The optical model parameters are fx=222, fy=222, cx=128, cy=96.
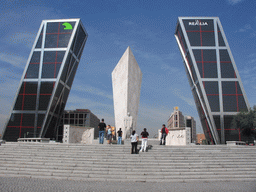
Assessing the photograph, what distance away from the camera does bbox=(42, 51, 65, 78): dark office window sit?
33750mm

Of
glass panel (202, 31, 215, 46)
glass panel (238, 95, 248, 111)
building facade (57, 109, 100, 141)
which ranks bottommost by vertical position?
building facade (57, 109, 100, 141)

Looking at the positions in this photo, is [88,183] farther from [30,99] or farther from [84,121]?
[84,121]

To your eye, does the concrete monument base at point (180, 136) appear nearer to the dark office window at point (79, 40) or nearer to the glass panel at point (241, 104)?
the glass panel at point (241, 104)

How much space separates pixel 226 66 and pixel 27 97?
98.2ft

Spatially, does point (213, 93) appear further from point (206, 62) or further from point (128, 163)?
point (128, 163)

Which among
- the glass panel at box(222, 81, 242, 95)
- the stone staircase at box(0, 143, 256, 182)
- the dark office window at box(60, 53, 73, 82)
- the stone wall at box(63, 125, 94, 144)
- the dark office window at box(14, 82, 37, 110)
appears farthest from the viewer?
the dark office window at box(60, 53, 73, 82)

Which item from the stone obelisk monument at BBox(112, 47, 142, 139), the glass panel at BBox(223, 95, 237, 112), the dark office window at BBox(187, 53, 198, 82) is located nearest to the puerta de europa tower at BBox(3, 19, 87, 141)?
the stone obelisk monument at BBox(112, 47, 142, 139)

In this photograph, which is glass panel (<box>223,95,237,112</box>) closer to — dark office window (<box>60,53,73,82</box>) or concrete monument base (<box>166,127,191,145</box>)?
concrete monument base (<box>166,127,191,145</box>)

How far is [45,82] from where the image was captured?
33594 mm

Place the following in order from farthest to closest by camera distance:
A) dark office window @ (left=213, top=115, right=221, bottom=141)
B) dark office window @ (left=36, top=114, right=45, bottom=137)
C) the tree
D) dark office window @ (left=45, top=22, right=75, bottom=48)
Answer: dark office window @ (left=45, top=22, right=75, bottom=48) < dark office window @ (left=36, top=114, right=45, bottom=137) < dark office window @ (left=213, top=115, right=221, bottom=141) < the tree

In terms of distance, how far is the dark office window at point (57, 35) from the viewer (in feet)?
115

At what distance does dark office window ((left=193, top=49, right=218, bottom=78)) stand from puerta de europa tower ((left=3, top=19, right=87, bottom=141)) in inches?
774

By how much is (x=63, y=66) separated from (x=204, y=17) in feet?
76.3

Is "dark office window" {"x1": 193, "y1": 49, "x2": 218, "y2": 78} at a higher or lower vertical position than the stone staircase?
higher
